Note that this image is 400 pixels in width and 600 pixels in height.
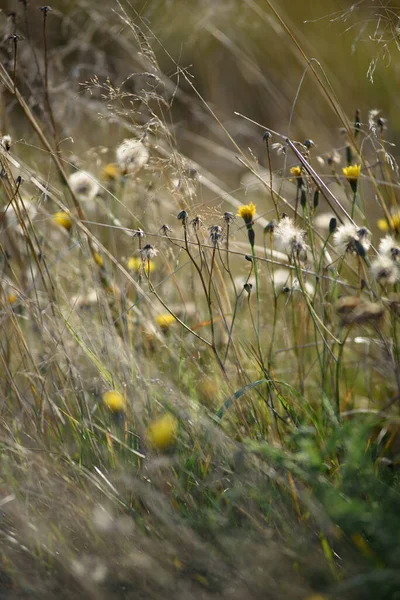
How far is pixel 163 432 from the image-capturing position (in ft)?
3.96

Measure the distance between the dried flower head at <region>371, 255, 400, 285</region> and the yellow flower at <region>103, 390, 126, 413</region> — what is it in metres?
0.59

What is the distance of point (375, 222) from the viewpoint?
7.78 ft

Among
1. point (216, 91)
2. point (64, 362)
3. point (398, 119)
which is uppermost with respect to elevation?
point (216, 91)

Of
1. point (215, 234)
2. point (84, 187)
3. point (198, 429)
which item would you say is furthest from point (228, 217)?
point (84, 187)

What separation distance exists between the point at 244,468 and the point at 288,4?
4678 millimetres

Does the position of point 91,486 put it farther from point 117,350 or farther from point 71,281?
point 71,281

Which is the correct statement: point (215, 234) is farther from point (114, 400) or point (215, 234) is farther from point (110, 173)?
point (110, 173)

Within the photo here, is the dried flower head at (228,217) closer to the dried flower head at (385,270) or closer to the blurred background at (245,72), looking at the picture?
the dried flower head at (385,270)

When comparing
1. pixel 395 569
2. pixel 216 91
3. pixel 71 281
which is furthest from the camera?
pixel 216 91

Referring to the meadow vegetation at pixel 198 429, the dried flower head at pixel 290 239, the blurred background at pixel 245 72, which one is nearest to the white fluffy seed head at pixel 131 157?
the meadow vegetation at pixel 198 429

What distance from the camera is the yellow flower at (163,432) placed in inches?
47.3

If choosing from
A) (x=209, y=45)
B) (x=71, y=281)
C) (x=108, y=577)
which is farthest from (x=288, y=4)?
(x=108, y=577)

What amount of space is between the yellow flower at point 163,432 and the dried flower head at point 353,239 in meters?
0.51

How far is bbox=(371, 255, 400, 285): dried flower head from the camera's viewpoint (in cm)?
105
